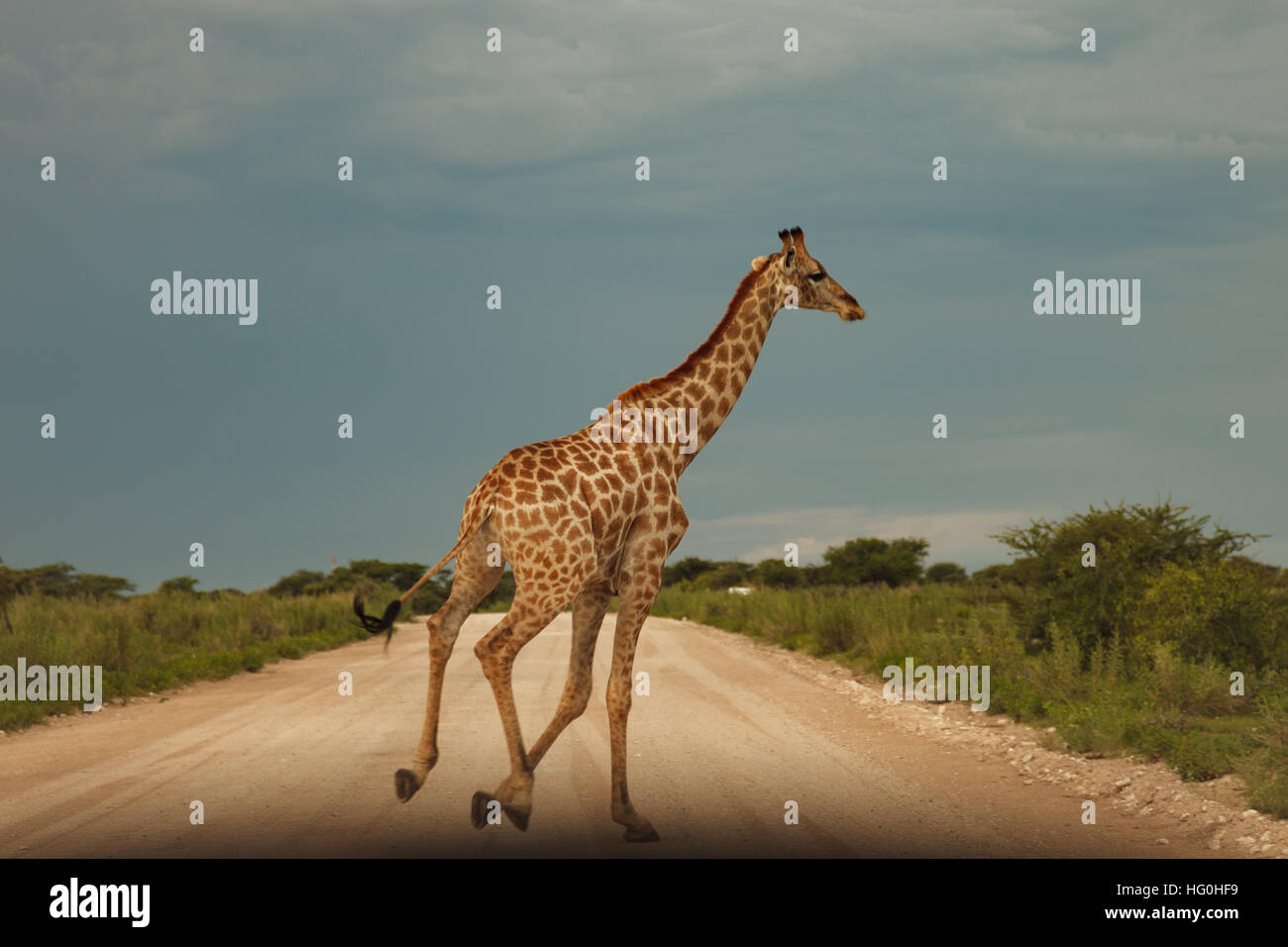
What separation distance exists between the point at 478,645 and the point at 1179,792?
6.40 meters

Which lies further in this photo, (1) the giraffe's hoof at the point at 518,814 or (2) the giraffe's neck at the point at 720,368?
(2) the giraffe's neck at the point at 720,368

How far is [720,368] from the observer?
8.81 m

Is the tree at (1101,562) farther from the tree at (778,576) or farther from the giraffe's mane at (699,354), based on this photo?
the tree at (778,576)

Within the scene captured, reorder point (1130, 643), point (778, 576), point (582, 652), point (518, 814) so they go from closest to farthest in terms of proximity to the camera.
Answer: point (518, 814) < point (582, 652) < point (1130, 643) < point (778, 576)

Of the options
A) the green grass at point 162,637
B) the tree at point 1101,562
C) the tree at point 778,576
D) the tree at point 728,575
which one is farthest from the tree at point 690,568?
the tree at point 1101,562

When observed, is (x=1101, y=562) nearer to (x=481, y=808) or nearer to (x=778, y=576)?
(x=481, y=808)

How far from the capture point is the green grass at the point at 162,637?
17.7 meters

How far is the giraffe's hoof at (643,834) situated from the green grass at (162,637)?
33.0ft

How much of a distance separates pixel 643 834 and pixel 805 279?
4383 mm

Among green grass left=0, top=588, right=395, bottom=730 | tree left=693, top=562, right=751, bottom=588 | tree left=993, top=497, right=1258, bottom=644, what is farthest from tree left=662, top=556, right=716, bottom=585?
tree left=993, top=497, right=1258, bottom=644

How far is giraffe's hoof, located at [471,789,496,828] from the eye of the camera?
23.8 feet

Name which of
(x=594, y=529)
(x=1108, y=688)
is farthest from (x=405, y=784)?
(x=1108, y=688)
